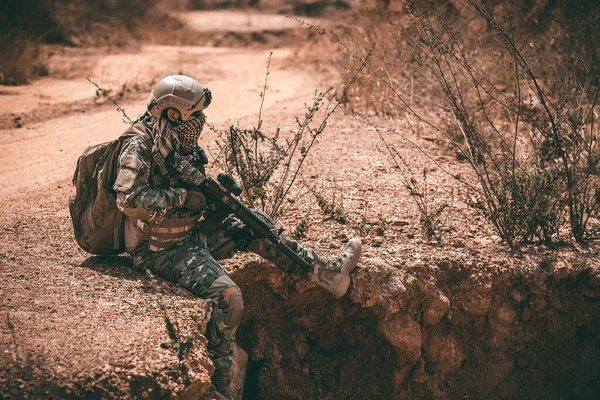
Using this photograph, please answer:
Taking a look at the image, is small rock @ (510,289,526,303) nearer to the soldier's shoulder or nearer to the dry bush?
the soldier's shoulder

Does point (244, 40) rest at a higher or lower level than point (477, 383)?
higher

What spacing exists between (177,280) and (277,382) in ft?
4.17

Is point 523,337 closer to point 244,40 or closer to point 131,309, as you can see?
point 131,309

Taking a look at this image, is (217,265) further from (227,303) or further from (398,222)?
(398,222)

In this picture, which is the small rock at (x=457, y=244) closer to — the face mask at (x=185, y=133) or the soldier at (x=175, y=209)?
the soldier at (x=175, y=209)

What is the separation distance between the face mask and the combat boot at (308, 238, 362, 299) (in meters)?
0.94

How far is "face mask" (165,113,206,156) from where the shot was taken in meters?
3.76

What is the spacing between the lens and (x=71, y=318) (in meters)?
3.35

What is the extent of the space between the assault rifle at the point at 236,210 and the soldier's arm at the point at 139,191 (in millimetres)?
188

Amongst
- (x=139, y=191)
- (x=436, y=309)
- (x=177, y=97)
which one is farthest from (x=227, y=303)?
(x=436, y=309)

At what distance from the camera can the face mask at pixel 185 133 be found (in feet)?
12.3

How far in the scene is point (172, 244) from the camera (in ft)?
12.6

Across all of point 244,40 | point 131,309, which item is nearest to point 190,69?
point 244,40

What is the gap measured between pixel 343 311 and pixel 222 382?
4.01 feet
